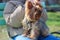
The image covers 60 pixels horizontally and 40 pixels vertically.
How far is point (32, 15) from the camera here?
116 inches

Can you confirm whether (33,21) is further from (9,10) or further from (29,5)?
(9,10)

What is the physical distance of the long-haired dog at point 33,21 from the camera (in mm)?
2941

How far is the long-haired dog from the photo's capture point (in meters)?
2.94

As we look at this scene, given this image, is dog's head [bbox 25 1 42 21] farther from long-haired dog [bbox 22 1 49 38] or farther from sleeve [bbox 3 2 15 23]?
sleeve [bbox 3 2 15 23]

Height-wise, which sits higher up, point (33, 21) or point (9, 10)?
point (9, 10)

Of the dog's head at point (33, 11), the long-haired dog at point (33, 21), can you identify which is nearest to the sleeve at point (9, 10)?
the long-haired dog at point (33, 21)

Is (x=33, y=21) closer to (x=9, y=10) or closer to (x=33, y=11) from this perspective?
(x=33, y=11)

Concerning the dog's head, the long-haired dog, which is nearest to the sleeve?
the long-haired dog

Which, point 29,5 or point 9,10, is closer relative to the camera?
point 29,5

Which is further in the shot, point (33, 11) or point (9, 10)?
point (9, 10)

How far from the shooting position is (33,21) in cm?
303

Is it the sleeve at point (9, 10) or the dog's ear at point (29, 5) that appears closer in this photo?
the dog's ear at point (29, 5)

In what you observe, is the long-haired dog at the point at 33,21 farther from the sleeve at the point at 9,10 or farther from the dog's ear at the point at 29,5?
the sleeve at the point at 9,10

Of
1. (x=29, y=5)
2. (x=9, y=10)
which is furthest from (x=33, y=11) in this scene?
(x=9, y=10)
